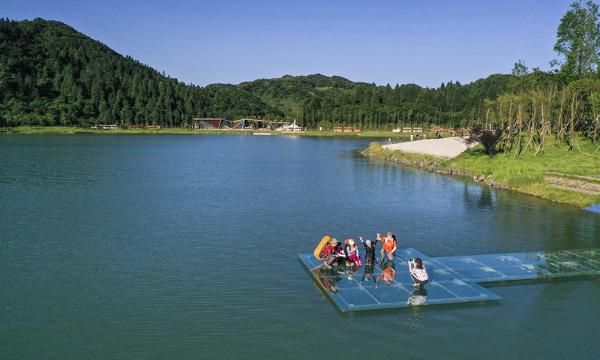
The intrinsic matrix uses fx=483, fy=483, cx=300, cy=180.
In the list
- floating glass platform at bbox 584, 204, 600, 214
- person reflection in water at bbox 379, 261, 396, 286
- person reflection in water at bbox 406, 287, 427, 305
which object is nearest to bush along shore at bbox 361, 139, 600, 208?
floating glass platform at bbox 584, 204, 600, 214

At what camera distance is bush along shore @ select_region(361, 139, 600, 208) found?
40.4 m

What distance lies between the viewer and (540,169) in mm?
49000

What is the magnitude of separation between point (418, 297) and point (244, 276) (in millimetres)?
7798

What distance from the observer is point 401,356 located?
15109 millimetres

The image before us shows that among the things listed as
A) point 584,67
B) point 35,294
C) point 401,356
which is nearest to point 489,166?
point 584,67

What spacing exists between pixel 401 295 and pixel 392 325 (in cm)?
231

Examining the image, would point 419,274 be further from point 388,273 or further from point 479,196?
point 479,196

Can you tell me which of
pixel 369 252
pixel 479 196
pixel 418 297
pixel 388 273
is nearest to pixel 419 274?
pixel 418 297

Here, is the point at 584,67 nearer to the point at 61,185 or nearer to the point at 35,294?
the point at 61,185

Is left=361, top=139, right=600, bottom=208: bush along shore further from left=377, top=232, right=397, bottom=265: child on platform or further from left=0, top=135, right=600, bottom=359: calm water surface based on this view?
left=377, top=232, right=397, bottom=265: child on platform

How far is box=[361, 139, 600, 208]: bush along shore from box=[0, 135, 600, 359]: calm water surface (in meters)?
2.18

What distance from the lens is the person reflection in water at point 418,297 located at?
60.6 feet

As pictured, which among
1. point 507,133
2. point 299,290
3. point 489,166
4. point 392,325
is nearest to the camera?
point 392,325

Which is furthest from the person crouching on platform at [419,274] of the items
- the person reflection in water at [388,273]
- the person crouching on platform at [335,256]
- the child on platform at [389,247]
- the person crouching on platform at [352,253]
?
the person crouching on platform at [335,256]
